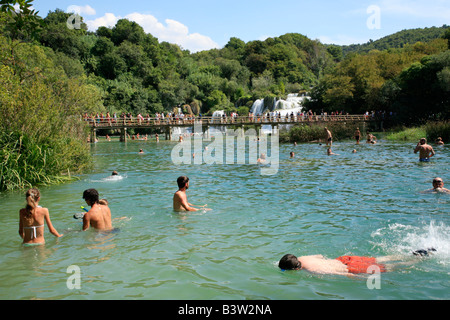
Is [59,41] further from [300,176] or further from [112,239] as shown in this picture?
[112,239]

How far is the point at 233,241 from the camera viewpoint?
8086mm

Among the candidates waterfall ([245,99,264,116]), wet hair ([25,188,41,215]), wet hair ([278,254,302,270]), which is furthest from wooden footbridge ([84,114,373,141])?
wet hair ([25,188,41,215])

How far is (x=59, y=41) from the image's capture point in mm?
76625

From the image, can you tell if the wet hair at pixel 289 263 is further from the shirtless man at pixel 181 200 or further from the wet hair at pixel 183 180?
the shirtless man at pixel 181 200

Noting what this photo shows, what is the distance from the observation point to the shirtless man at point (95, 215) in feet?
26.1

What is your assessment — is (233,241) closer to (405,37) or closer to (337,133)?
(337,133)

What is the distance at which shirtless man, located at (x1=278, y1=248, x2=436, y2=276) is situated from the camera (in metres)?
6.25

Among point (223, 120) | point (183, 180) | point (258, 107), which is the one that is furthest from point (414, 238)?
point (258, 107)

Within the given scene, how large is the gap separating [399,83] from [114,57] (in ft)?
185

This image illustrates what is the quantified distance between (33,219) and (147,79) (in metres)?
80.8

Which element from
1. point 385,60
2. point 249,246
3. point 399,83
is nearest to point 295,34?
point 385,60

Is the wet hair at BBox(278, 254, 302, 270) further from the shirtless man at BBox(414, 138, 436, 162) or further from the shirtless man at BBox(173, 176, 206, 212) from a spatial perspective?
the shirtless man at BBox(414, 138, 436, 162)

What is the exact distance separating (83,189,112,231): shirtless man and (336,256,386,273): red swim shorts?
4.99m

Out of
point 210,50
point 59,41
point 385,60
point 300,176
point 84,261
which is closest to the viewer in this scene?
point 84,261
